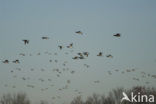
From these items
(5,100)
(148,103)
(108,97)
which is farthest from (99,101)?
(5,100)

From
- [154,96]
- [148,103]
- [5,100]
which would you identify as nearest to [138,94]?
[154,96]

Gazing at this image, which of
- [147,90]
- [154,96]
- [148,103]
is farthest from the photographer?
[147,90]

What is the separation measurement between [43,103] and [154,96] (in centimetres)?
2385

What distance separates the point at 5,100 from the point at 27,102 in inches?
184

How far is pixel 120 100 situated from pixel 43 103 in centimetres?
1697

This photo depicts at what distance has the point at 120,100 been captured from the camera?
198ft

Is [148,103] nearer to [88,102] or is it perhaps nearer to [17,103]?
[88,102]

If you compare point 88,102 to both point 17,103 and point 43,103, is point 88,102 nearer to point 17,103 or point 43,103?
point 43,103

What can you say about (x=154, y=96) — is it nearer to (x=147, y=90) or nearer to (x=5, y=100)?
(x=147, y=90)

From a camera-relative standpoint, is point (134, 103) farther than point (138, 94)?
No

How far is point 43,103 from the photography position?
212ft

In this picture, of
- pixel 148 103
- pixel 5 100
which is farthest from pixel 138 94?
pixel 5 100

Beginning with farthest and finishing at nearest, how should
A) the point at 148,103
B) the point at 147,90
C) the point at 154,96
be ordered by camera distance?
the point at 147,90 < the point at 154,96 < the point at 148,103

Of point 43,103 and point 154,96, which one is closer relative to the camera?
point 154,96
